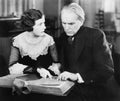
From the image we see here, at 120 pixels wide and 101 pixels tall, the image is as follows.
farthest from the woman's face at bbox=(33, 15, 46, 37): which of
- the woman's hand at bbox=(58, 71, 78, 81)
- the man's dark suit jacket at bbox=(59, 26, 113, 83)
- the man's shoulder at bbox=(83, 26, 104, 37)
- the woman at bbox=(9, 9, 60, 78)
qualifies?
the woman's hand at bbox=(58, 71, 78, 81)

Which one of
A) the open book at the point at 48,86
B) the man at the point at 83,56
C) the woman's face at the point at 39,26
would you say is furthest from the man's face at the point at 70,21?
the open book at the point at 48,86

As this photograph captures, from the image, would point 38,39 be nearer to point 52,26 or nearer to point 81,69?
point 81,69

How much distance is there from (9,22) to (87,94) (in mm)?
1583

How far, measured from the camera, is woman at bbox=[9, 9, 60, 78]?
1800mm

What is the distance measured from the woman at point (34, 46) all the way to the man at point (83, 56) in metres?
0.13

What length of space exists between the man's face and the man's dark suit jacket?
0.26 feet

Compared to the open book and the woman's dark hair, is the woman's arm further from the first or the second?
the open book

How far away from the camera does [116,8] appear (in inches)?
223

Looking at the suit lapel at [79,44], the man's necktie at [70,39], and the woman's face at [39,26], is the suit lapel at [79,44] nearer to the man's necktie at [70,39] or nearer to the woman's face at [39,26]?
the man's necktie at [70,39]

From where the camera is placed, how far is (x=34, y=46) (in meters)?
1.92

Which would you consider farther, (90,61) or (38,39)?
(38,39)

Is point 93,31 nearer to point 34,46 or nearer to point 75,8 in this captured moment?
point 75,8

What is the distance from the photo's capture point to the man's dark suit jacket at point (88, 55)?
157 cm

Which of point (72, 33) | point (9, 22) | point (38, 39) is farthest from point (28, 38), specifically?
point (9, 22)
